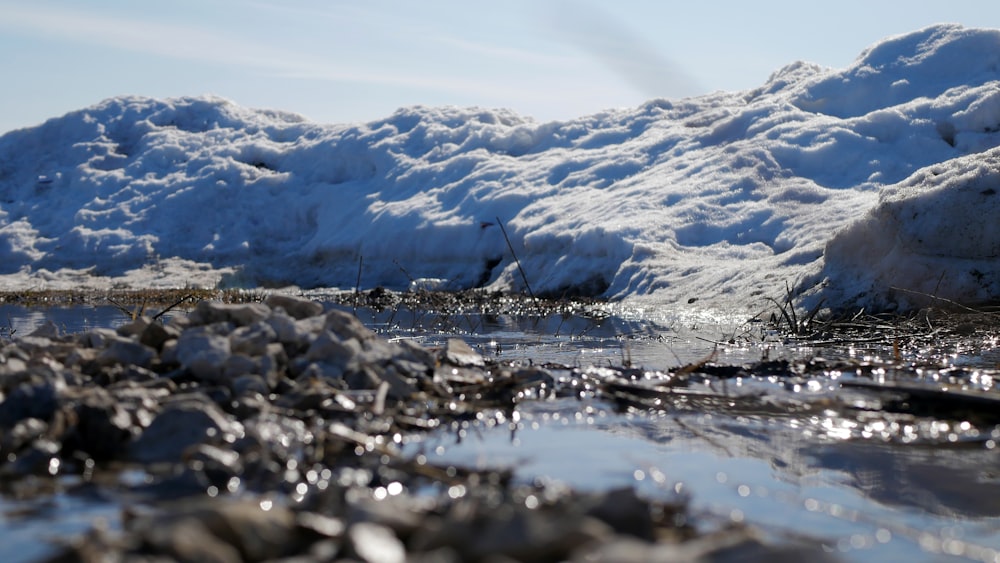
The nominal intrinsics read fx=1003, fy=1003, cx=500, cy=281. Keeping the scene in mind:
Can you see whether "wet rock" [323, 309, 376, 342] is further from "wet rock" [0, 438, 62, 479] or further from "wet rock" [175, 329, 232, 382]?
"wet rock" [0, 438, 62, 479]

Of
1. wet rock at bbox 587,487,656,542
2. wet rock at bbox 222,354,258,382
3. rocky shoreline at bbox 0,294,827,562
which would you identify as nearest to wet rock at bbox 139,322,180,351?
rocky shoreline at bbox 0,294,827,562

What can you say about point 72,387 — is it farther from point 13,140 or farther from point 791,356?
point 13,140

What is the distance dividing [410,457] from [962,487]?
240 cm

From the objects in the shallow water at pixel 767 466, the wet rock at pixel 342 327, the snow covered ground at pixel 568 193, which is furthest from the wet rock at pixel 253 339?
the snow covered ground at pixel 568 193

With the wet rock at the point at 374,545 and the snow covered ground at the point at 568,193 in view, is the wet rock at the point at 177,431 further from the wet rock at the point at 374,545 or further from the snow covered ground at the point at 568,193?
the snow covered ground at the point at 568,193

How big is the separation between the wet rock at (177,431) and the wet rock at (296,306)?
7.01 ft

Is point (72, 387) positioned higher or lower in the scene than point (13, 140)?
lower

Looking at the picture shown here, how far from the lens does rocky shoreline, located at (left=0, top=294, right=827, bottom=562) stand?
2.84 metres

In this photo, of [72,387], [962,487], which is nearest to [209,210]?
[72,387]

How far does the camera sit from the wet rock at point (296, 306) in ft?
21.8

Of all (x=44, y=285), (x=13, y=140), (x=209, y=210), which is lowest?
(x=44, y=285)

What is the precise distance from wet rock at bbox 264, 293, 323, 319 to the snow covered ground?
4330mm

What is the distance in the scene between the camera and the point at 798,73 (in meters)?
26.0

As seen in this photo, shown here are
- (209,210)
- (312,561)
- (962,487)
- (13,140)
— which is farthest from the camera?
(13,140)
